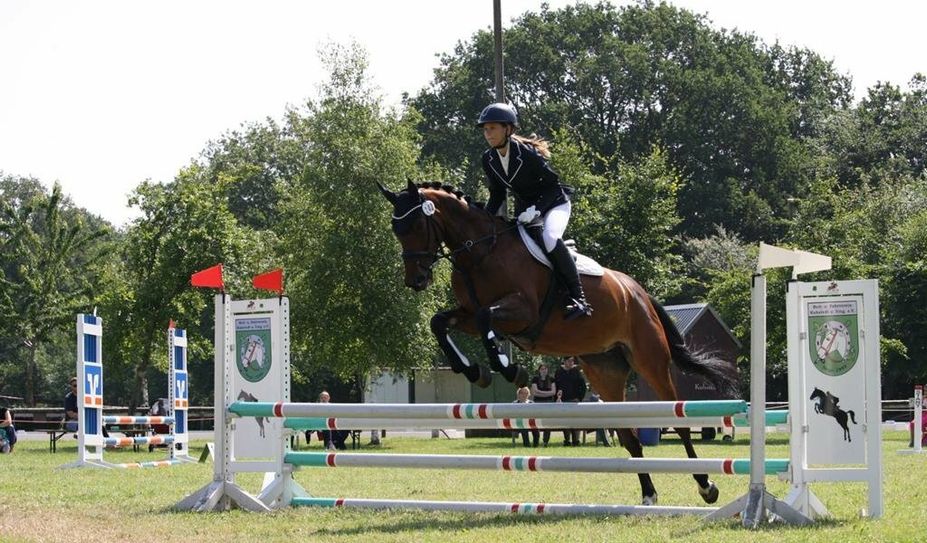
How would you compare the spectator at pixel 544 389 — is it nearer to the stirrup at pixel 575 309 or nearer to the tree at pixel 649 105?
the stirrup at pixel 575 309

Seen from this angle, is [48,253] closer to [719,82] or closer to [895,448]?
[895,448]

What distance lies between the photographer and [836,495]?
31.0 ft

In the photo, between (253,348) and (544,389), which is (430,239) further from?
(544,389)

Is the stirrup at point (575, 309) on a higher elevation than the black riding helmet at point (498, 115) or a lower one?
lower

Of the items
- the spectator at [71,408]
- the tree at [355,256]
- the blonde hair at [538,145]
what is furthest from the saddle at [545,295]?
the tree at [355,256]

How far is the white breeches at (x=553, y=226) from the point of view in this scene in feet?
27.4

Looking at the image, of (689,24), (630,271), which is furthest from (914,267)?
(689,24)

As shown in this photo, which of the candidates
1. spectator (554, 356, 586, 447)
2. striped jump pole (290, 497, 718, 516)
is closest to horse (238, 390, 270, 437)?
striped jump pole (290, 497, 718, 516)

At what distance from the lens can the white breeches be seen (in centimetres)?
834

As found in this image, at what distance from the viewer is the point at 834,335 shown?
24.9ft

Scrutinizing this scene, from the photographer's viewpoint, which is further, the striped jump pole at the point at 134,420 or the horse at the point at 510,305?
the striped jump pole at the point at 134,420

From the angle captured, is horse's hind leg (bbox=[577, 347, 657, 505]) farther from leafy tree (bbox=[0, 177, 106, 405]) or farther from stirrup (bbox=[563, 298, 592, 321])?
leafy tree (bbox=[0, 177, 106, 405])

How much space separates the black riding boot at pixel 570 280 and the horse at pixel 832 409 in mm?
1683

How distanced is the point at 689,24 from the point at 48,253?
34.8 m
